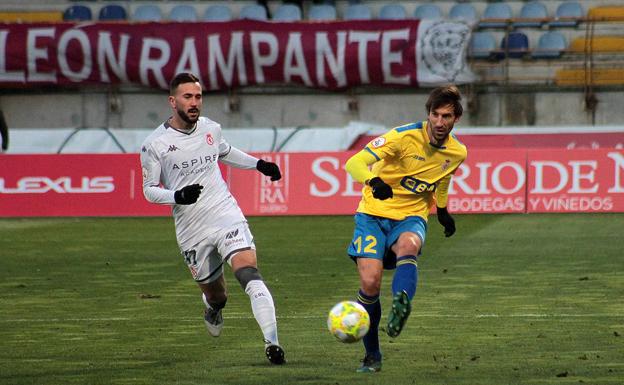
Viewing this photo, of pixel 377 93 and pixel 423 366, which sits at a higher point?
pixel 423 366

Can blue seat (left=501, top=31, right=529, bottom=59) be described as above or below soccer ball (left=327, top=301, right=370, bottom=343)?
below

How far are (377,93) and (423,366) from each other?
73.7 ft

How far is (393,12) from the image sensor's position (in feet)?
103

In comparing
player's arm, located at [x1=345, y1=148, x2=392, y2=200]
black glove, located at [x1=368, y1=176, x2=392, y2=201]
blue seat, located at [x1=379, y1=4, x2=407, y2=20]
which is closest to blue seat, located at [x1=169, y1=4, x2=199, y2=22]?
blue seat, located at [x1=379, y1=4, x2=407, y2=20]

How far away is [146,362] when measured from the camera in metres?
8.67

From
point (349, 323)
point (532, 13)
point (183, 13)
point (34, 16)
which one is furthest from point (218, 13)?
point (349, 323)

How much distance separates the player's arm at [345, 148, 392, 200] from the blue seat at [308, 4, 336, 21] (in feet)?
76.7

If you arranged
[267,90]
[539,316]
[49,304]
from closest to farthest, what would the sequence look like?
1. [539,316]
2. [49,304]
3. [267,90]

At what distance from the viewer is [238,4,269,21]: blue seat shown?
103 feet

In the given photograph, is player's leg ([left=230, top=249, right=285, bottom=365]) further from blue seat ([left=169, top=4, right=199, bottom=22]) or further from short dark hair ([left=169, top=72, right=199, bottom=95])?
blue seat ([left=169, top=4, right=199, bottom=22])

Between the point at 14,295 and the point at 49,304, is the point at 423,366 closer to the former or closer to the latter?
the point at 49,304

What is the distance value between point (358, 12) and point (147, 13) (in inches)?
205

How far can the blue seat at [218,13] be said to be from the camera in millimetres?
31969

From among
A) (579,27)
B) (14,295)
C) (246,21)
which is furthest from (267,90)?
(14,295)
